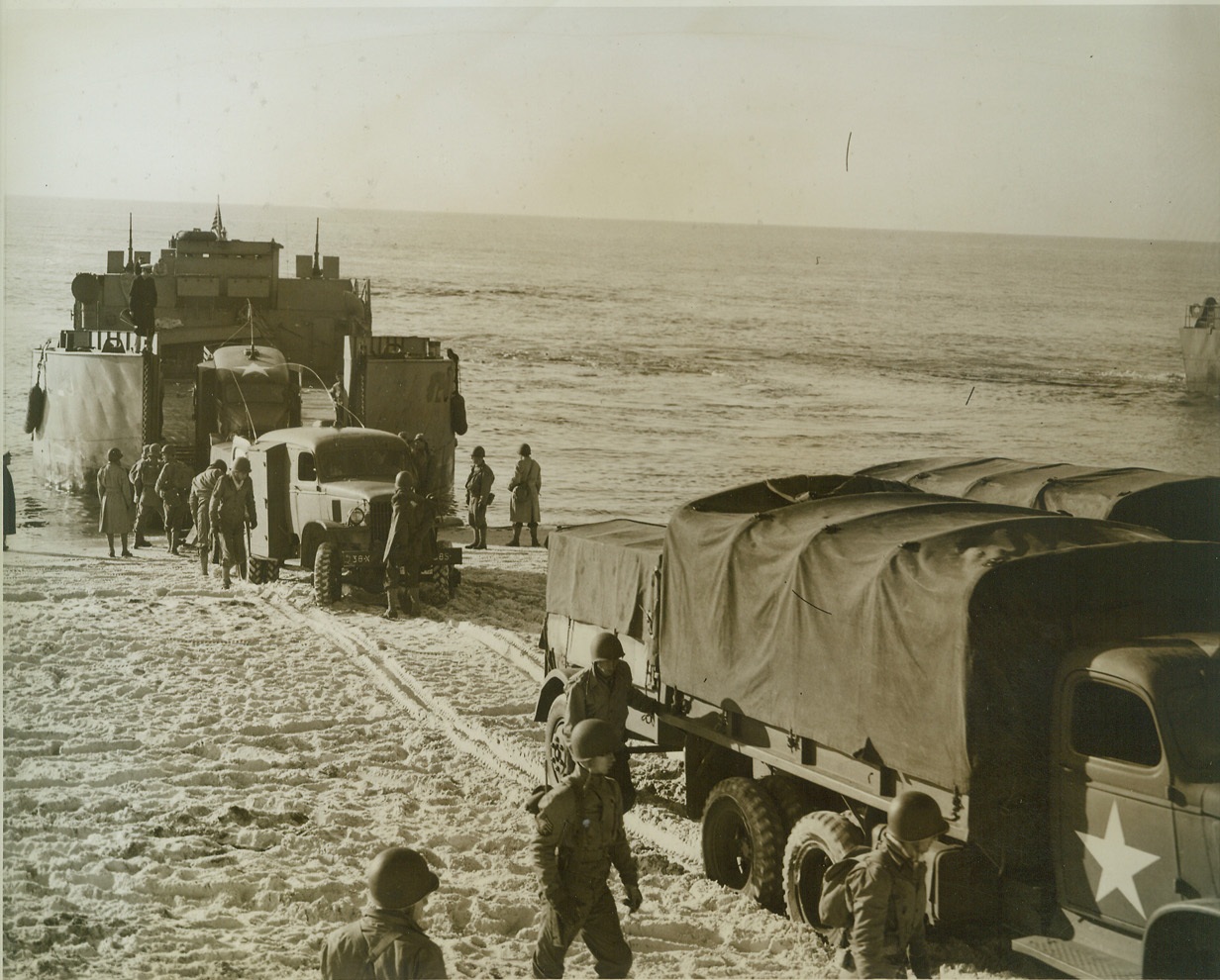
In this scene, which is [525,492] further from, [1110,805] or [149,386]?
[1110,805]

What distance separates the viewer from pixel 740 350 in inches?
2621

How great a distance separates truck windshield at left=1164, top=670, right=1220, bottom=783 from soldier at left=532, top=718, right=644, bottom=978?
7.56ft

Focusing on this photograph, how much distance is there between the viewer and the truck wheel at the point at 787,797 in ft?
23.5

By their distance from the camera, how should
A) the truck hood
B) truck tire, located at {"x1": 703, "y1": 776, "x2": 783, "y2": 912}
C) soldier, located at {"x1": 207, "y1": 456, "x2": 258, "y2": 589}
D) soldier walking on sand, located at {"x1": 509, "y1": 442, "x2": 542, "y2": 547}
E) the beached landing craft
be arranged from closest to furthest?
truck tire, located at {"x1": 703, "y1": 776, "x2": 783, "y2": 912} → the truck hood → soldier, located at {"x1": 207, "y1": 456, "x2": 258, "y2": 589} → soldier walking on sand, located at {"x1": 509, "y1": 442, "x2": 542, "y2": 547} → the beached landing craft

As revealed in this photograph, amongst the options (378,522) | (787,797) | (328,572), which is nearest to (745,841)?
(787,797)

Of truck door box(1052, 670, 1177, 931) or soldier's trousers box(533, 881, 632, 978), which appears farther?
soldier's trousers box(533, 881, 632, 978)

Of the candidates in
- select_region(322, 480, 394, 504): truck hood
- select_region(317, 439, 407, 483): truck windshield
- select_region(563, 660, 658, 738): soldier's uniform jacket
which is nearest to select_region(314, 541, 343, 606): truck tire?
select_region(322, 480, 394, 504): truck hood

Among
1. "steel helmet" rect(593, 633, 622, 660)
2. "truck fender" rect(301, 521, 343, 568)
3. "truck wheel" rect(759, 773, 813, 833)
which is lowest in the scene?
"truck fender" rect(301, 521, 343, 568)

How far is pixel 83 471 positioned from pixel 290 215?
5717 inches

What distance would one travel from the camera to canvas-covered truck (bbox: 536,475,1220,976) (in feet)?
18.0

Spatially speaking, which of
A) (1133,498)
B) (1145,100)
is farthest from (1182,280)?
(1133,498)

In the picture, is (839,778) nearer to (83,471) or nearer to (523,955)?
(523,955)

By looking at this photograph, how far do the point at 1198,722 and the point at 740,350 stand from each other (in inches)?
2431

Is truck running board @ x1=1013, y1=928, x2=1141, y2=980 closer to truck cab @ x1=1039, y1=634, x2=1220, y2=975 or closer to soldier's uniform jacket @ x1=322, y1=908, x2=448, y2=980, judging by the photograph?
truck cab @ x1=1039, y1=634, x2=1220, y2=975
